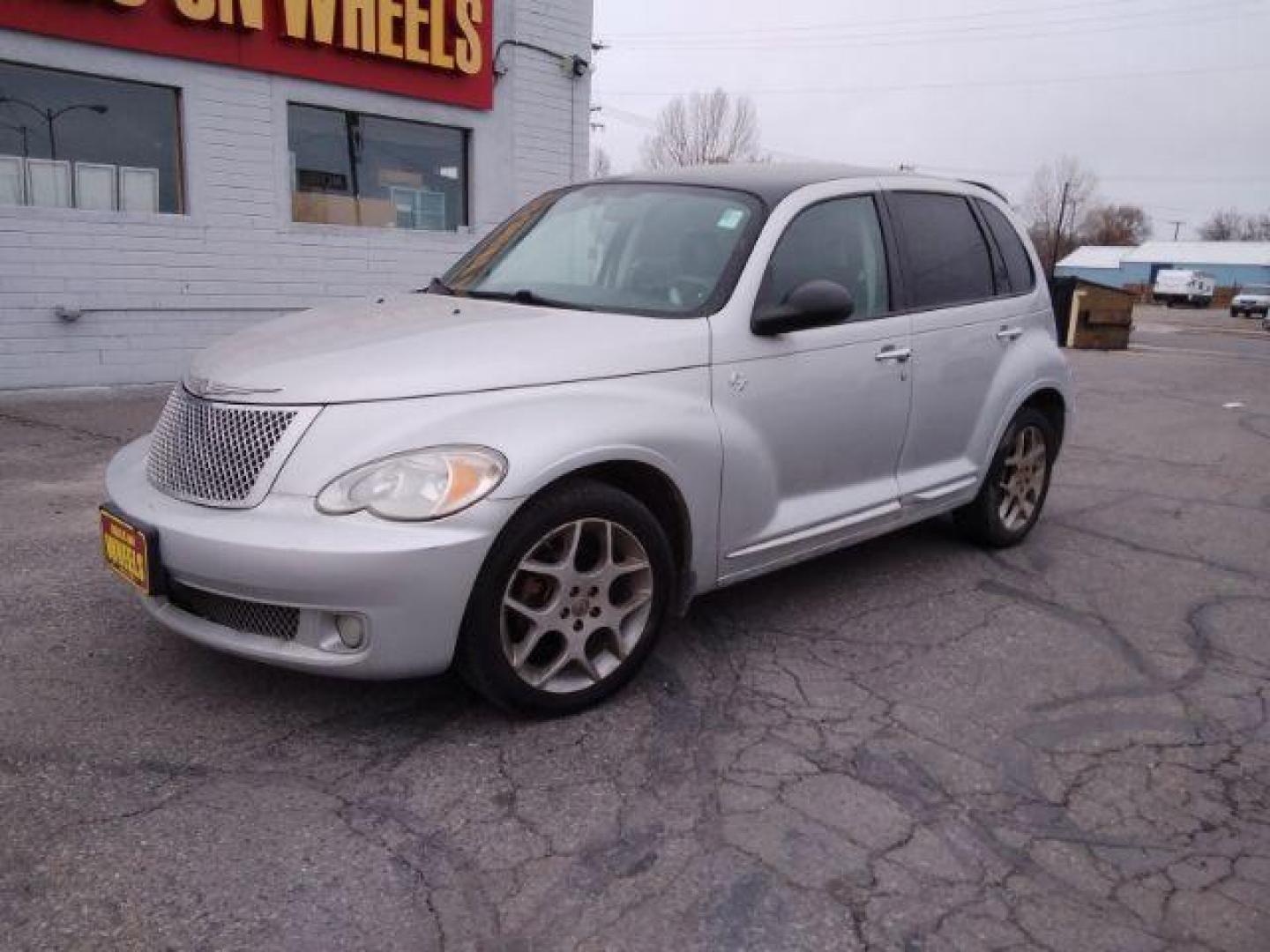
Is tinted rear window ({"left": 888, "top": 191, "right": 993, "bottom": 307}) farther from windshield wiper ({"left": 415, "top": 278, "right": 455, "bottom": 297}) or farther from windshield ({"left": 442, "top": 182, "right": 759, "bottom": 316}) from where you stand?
windshield wiper ({"left": 415, "top": 278, "right": 455, "bottom": 297})

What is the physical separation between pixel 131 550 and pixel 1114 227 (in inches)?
4681

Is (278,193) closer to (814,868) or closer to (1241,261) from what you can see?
(814,868)

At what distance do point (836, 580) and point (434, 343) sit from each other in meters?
2.30

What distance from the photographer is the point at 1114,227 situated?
106 meters

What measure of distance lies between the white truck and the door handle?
7198cm

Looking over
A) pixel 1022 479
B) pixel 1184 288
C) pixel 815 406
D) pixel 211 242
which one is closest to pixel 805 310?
pixel 815 406

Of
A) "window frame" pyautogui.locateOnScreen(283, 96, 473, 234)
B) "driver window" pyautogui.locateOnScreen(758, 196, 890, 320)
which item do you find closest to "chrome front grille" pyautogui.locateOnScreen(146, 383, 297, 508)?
"driver window" pyautogui.locateOnScreen(758, 196, 890, 320)

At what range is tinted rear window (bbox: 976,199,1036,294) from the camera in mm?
4914

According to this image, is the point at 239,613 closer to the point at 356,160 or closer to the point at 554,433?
the point at 554,433

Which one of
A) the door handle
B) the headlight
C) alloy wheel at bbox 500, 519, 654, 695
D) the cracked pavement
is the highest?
the door handle

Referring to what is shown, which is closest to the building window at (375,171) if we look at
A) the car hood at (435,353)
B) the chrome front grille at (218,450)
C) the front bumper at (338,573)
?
the car hood at (435,353)

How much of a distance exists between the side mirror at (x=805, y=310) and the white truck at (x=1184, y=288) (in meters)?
72.7

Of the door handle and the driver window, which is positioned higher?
the driver window

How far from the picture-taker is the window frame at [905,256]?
165 inches
